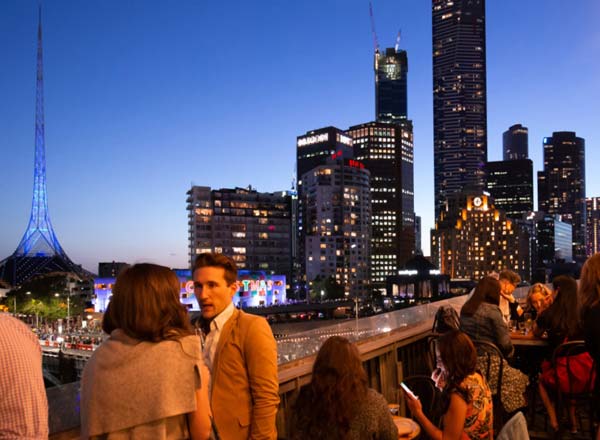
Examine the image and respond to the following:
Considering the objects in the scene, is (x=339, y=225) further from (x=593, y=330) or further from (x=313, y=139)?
(x=593, y=330)

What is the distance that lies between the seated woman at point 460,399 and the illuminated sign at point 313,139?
176 m

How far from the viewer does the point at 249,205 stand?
5468 inches

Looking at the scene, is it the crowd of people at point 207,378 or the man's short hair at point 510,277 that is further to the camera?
the man's short hair at point 510,277

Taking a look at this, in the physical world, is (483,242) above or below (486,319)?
above

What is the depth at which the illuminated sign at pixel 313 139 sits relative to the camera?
179 metres

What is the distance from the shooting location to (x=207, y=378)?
263 centimetres

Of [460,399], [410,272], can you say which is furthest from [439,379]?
[410,272]

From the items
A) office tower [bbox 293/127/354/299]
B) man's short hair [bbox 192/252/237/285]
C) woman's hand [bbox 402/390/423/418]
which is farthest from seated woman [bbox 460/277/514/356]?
office tower [bbox 293/127/354/299]

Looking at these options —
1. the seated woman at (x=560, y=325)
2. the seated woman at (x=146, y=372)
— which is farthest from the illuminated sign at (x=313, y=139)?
the seated woman at (x=146, y=372)

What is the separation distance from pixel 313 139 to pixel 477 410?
181645 mm

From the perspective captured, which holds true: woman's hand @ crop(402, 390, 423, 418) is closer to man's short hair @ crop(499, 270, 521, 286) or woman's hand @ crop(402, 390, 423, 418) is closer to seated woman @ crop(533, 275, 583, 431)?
seated woman @ crop(533, 275, 583, 431)

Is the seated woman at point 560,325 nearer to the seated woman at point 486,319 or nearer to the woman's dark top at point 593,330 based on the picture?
the seated woman at point 486,319

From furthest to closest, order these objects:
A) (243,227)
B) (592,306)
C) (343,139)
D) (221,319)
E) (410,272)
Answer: (343,139)
(243,227)
(410,272)
(592,306)
(221,319)

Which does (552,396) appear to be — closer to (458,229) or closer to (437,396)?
(437,396)
